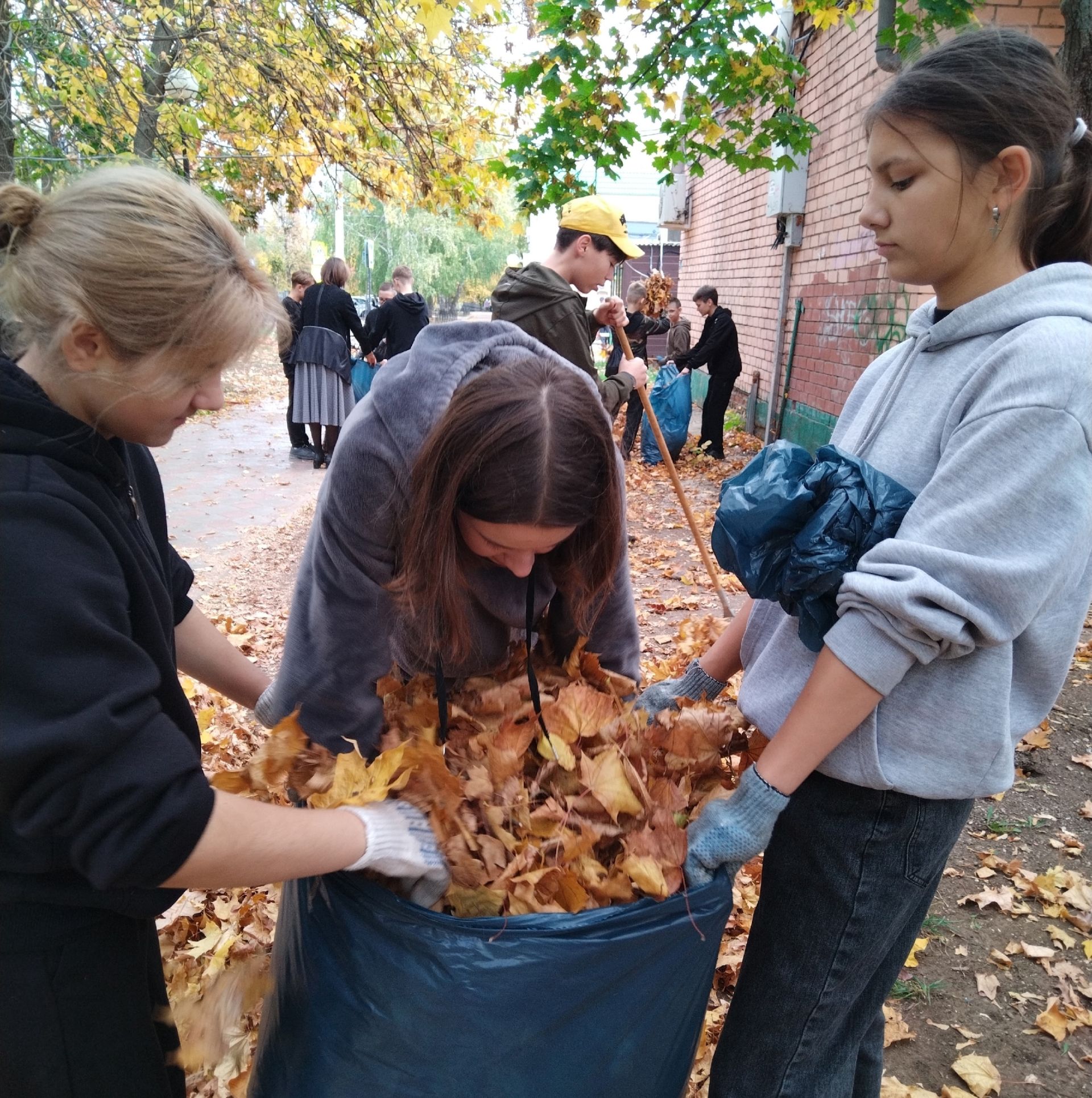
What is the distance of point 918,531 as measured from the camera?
982mm

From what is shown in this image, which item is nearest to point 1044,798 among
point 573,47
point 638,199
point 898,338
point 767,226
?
point 898,338

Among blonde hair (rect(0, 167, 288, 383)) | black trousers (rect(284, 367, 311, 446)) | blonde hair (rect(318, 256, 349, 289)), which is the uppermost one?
blonde hair (rect(0, 167, 288, 383))

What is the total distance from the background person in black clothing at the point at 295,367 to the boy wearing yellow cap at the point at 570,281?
4.14 metres

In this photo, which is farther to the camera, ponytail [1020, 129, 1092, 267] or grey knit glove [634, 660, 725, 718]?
grey knit glove [634, 660, 725, 718]

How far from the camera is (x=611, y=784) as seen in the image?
128 centimetres

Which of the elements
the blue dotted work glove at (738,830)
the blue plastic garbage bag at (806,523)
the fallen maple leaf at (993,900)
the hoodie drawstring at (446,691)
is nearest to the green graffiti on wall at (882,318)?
the fallen maple leaf at (993,900)

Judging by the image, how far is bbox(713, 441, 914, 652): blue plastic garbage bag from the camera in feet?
3.43

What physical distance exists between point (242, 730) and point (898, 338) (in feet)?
15.4

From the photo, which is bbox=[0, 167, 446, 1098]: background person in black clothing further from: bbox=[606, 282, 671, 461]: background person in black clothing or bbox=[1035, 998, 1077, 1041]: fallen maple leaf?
bbox=[606, 282, 671, 461]: background person in black clothing

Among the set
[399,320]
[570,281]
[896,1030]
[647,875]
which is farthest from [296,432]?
[647,875]

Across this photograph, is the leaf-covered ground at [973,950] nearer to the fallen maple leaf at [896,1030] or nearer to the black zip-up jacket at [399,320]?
the fallen maple leaf at [896,1030]

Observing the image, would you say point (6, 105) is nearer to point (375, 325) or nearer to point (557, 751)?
point (557, 751)

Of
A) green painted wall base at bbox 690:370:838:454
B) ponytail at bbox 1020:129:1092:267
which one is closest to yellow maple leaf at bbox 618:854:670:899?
ponytail at bbox 1020:129:1092:267

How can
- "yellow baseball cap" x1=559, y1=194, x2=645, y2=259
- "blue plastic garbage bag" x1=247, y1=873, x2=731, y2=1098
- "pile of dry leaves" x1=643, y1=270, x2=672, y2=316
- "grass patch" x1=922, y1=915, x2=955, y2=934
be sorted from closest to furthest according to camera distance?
"blue plastic garbage bag" x1=247, y1=873, x2=731, y2=1098 → "grass patch" x1=922, y1=915, x2=955, y2=934 → "yellow baseball cap" x1=559, y1=194, x2=645, y2=259 → "pile of dry leaves" x1=643, y1=270, x2=672, y2=316
